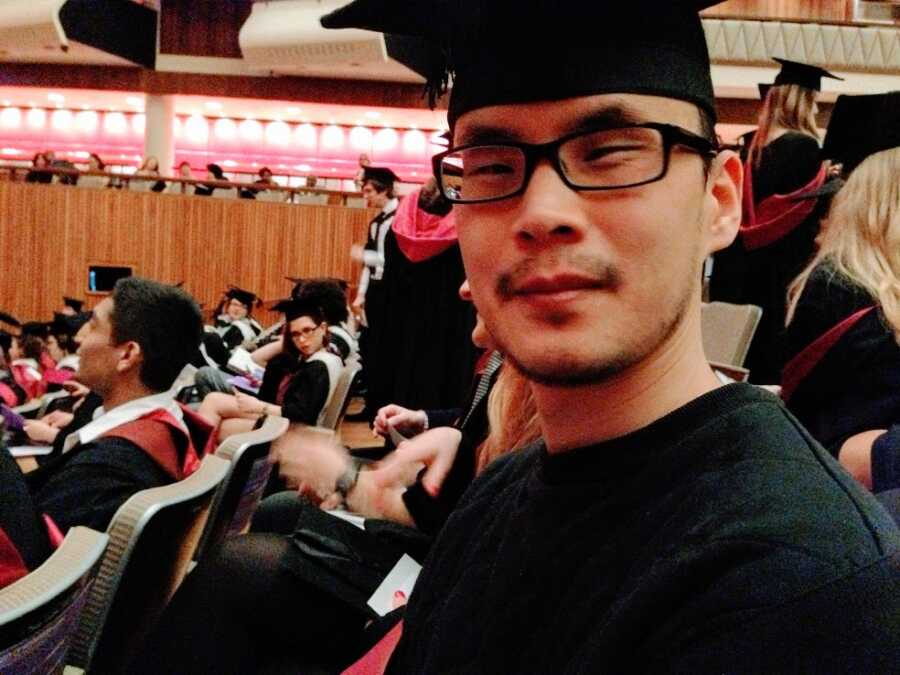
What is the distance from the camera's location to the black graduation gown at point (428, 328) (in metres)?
5.30

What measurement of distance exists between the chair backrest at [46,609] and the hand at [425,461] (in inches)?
32.4

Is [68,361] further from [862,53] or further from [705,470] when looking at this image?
[862,53]

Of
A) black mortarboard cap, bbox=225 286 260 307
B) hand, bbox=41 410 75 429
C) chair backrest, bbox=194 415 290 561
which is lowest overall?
black mortarboard cap, bbox=225 286 260 307

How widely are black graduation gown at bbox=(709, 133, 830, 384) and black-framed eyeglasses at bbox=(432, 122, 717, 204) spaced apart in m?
2.91

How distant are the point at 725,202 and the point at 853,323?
1.24 meters

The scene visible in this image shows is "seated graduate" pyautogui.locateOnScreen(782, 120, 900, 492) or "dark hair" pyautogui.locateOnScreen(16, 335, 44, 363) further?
"dark hair" pyautogui.locateOnScreen(16, 335, 44, 363)

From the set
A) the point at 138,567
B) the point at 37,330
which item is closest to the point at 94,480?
the point at 138,567

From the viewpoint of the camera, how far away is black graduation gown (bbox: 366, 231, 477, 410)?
530 centimetres

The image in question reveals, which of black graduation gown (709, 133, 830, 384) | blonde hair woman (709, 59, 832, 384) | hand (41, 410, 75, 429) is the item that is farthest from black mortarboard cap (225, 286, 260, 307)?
blonde hair woman (709, 59, 832, 384)

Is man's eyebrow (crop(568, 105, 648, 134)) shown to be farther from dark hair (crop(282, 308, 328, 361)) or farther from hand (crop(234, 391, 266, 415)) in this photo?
dark hair (crop(282, 308, 328, 361))

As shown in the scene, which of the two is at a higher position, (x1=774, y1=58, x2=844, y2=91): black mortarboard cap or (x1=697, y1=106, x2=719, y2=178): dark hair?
(x1=774, y1=58, x2=844, y2=91): black mortarboard cap

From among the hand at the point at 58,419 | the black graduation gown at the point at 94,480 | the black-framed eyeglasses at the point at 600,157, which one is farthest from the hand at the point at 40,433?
the black-framed eyeglasses at the point at 600,157

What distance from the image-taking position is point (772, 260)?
13.6 feet

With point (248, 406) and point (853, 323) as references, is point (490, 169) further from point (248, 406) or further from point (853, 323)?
point (248, 406)
